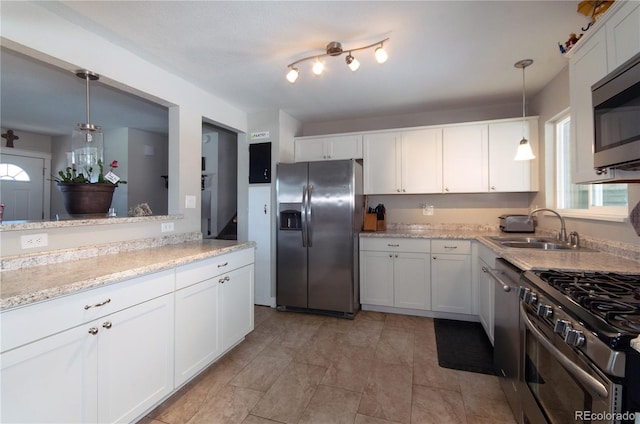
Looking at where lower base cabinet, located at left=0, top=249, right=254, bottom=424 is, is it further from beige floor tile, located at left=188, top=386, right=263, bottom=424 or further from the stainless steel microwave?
the stainless steel microwave

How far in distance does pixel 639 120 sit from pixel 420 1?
1250mm

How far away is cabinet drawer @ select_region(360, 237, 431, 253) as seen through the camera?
10.5 ft

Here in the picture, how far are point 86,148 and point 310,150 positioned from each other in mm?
2375

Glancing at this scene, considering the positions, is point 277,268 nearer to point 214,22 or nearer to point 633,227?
point 214,22

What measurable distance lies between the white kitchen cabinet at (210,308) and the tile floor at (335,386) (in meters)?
0.17

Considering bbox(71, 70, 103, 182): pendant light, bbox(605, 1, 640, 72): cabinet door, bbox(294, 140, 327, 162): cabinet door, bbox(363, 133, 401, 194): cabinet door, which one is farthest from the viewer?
bbox(294, 140, 327, 162): cabinet door

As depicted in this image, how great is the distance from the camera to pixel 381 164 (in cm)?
362

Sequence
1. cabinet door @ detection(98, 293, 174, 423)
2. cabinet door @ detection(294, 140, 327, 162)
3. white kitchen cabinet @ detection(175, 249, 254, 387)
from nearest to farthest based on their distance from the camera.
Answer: cabinet door @ detection(98, 293, 174, 423) → white kitchen cabinet @ detection(175, 249, 254, 387) → cabinet door @ detection(294, 140, 327, 162)

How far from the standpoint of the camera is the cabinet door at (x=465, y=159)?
328cm

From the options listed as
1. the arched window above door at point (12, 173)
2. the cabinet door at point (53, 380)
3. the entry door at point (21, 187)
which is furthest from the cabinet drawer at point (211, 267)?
the arched window above door at point (12, 173)

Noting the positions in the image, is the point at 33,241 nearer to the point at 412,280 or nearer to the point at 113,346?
the point at 113,346

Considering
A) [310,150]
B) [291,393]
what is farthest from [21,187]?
[291,393]

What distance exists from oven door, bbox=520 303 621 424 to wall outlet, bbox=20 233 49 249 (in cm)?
265

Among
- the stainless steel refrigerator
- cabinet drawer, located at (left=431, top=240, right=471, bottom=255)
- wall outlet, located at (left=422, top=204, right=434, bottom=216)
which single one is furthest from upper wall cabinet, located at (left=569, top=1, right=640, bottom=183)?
wall outlet, located at (left=422, top=204, right=434, bottom=216)
